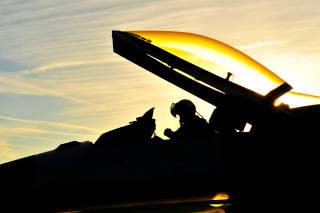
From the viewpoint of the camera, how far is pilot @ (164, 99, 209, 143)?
987cm

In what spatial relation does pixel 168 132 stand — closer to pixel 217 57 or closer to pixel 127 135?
pixel 127 135

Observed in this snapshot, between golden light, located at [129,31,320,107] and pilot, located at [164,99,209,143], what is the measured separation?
77 centimetres

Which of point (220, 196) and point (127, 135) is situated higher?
point (127, 135)

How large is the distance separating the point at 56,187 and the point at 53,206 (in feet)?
0.93

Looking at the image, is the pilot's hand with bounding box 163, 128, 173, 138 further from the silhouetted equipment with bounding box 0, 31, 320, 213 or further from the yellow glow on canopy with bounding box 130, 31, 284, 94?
the yellow glow on canopy with bounding box 130, 31, 284, 94

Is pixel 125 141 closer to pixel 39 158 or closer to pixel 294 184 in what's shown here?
pixel 39 158

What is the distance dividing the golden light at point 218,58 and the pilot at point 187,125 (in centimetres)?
77

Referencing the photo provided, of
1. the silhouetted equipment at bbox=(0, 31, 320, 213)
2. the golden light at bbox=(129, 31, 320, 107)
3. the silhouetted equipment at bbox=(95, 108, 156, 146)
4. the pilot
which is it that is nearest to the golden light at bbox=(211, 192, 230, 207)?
the silhouetted equipment at bbox=(0, 31, 320, 213)

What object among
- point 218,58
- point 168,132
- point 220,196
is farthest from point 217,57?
point 220,196

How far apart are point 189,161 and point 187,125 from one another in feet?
2.68

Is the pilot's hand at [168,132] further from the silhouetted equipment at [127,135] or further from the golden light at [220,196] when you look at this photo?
the golden light at [220,196]

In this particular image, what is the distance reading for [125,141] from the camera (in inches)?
391

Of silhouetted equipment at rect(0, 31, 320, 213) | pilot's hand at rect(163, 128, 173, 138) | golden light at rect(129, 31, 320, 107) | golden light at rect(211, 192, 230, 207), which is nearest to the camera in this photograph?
silhouetted equipment at rect(0, 31, 320, 213)

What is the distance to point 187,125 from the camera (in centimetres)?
1022
